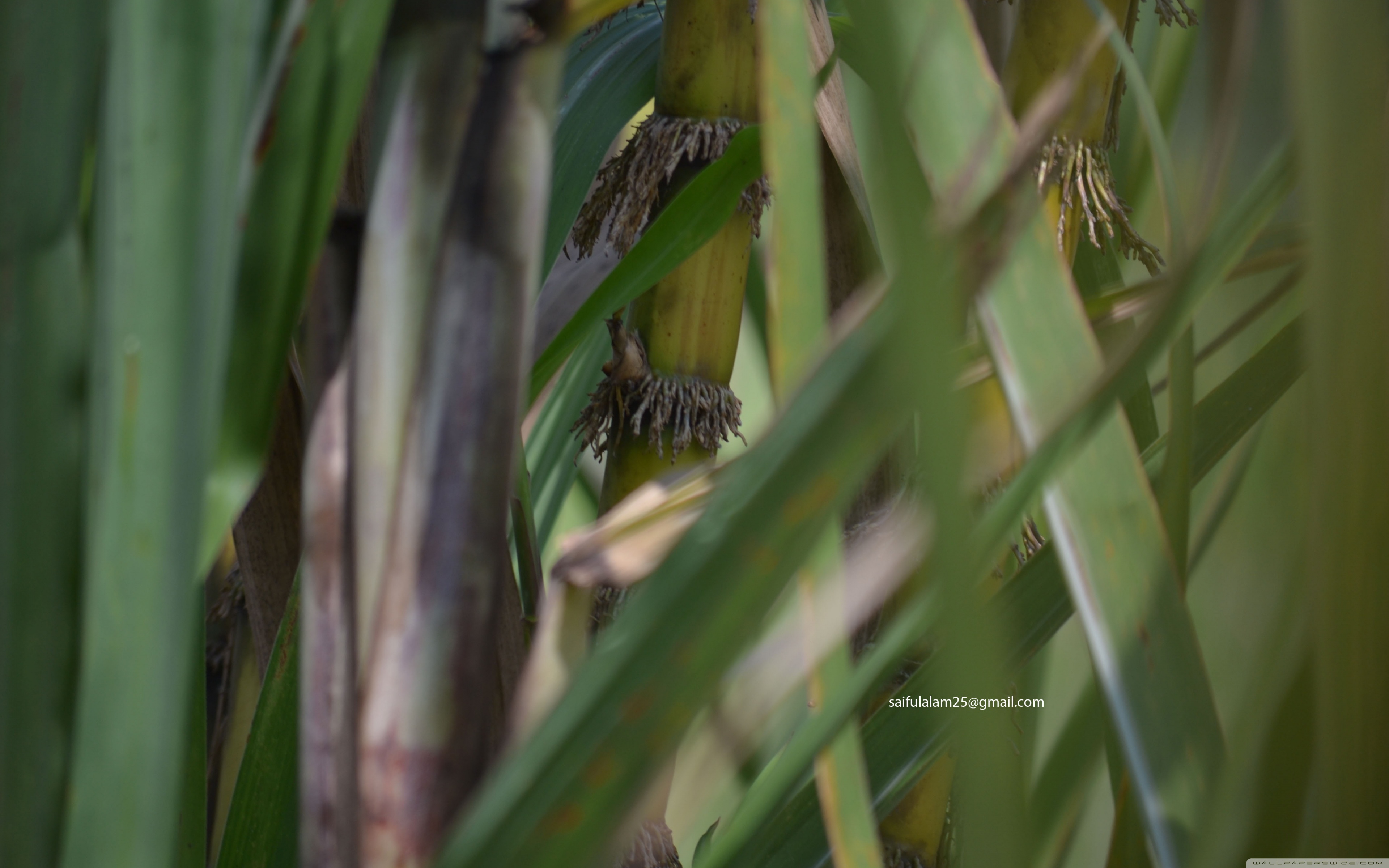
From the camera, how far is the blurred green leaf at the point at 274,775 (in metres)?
0.20

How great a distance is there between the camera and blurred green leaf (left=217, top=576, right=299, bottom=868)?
0.20 meters

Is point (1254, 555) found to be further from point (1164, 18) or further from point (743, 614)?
point (1164, 18)

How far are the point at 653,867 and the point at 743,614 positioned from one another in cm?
25

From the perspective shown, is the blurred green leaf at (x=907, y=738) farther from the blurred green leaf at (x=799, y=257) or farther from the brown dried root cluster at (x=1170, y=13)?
the brown dried root cluster at (x=1170, y=13)

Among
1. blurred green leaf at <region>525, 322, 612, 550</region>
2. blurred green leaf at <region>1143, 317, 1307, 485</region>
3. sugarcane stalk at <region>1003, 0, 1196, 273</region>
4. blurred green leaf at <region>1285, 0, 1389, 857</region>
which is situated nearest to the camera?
blurred green leaf at <region>1285, 0, 1389, 857</region>

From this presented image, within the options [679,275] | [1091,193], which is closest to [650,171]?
[679,275]

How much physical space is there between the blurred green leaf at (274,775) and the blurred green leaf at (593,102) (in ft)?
0.51

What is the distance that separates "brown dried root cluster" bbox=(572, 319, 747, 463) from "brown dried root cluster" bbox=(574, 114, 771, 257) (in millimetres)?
38

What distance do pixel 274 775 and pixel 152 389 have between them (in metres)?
0.13

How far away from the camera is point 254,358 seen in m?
0.13

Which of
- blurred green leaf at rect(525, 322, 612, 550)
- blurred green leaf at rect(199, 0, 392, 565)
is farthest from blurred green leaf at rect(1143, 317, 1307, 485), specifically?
blurred green leaf at rect(525, 322, 612, 550)

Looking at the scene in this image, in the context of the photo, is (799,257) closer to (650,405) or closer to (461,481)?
(461,481)

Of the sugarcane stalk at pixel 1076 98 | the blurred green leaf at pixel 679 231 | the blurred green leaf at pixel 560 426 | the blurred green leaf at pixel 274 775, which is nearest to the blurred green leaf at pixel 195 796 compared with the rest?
the blurred green leaf at pixel 274 775

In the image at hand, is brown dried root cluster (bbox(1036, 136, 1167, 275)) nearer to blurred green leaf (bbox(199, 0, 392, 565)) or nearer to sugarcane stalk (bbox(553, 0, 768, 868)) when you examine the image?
sugarcane stalk (bbox(553, 0, 768, 868))
